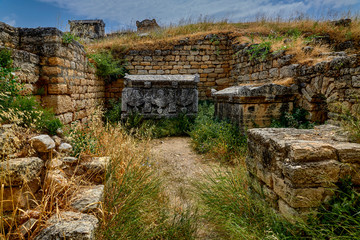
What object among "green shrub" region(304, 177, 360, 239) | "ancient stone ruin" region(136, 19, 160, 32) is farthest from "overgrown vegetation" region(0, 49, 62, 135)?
"ancient stone ruin" region(136, 19, 160, 32)

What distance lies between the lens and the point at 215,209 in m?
2.26

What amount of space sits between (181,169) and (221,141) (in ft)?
3.70

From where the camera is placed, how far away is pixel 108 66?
24.6 ft

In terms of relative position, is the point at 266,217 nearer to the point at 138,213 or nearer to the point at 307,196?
the point at 307,196

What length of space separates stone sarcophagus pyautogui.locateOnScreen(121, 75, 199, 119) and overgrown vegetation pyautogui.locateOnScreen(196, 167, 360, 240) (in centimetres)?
377

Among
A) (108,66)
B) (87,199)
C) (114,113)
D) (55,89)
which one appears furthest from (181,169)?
(108,66)

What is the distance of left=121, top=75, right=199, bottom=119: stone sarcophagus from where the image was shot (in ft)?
20.5

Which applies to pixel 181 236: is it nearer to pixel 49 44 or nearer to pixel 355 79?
pixel 355 79

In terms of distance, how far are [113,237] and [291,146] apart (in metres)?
1.65

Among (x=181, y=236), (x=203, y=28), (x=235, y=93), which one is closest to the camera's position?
(x=181, y=236)

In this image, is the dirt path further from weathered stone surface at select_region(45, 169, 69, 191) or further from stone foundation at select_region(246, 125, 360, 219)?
weathered stone surface at select_region(45, 169, 69, 191)

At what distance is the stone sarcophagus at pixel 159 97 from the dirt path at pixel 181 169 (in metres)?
1.03

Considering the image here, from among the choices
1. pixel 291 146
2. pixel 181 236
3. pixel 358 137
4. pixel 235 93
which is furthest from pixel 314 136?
pixel 235 93

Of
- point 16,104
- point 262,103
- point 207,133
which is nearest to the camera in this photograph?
point 16,104
